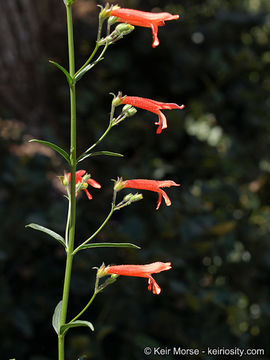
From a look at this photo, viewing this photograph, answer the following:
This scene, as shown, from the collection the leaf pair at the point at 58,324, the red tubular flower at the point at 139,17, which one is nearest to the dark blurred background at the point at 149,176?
the leaf pair at the point at 58,324

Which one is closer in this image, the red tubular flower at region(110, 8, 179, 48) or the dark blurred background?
the red tubular flower at region(110, 8, 179, 48)

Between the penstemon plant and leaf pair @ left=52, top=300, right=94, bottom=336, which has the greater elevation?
the penstemon plant

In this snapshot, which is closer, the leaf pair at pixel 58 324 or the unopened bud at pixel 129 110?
the leaf pair at pixel 58 324

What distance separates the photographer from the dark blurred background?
2992mm

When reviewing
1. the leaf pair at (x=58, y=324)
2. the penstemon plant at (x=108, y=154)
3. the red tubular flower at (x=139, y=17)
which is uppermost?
the red tubular flower at (x=139, y=17)

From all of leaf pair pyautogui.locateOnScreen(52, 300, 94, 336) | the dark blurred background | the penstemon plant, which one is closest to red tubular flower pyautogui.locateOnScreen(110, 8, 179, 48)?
the penstemon plant

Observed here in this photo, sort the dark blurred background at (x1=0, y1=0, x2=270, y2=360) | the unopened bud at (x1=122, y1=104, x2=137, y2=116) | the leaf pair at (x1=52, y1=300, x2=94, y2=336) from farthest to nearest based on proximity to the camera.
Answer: the dark blurred background at (x1=0, y1=0, x2=270, y2=360) → the unopened bud at (x1=122, y1=104, x2=137, y2=116) → the leaf pair at (x1=52, y1=300, x2=94, y2=336)

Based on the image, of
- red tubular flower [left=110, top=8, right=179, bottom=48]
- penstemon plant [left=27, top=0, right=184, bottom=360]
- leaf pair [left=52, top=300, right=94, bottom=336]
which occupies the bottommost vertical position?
leaf pair [left=52, top=300, right=94, bottom=336]

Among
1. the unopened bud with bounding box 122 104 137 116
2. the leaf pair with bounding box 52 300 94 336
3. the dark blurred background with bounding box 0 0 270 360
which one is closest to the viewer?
the leaf pair with bounding box 52 300 94 336

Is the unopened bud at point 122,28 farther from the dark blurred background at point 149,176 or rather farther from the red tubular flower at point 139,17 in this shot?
the dark blurred background at point 149,176

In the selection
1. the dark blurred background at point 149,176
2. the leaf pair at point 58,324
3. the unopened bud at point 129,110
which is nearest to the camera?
the leaf pair at point 58,324

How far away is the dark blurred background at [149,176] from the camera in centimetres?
299

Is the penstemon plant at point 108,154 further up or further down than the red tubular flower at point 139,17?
further down

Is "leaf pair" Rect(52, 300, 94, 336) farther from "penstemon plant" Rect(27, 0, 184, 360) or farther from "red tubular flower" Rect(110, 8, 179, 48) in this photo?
"red tubular flower" Rect(110, 8, 179, 48)
